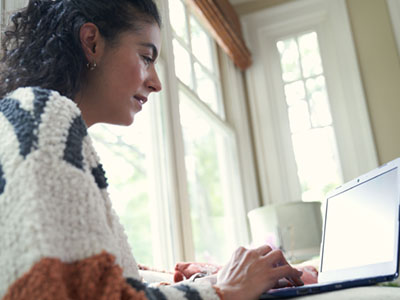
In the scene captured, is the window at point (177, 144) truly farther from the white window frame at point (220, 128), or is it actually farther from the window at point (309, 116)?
the window at point (309, 116)

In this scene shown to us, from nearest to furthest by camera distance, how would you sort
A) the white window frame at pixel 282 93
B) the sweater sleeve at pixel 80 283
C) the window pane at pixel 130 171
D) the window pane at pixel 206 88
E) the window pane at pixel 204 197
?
the sweater sleeve at pixel 80 283 → the window pane at pixel 130 171 → the window pane at pixel 206 88 → the white window frame at pixel 282 93 → the window pane at pixel 204 197

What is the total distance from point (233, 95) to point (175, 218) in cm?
158

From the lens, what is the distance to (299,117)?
11.0 ft

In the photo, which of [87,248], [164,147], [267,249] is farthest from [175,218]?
[87,248]

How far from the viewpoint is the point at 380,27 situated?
320 centimetres

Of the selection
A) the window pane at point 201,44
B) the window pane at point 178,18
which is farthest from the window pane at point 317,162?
the window pane at point 178,18

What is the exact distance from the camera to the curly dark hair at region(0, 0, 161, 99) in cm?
95

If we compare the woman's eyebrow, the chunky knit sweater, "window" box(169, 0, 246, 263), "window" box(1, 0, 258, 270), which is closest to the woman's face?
the woman's eyebrow

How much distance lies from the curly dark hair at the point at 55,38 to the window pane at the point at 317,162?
7.81 ft

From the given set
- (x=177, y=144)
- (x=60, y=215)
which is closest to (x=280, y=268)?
(x=60, y=215)

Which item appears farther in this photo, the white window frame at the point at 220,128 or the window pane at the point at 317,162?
the window pane at the point at 317,162

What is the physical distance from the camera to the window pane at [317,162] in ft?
10.5

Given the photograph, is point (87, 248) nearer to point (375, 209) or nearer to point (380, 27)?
point (375, 209)

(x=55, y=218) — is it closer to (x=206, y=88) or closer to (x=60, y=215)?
(x=60, y=215)
